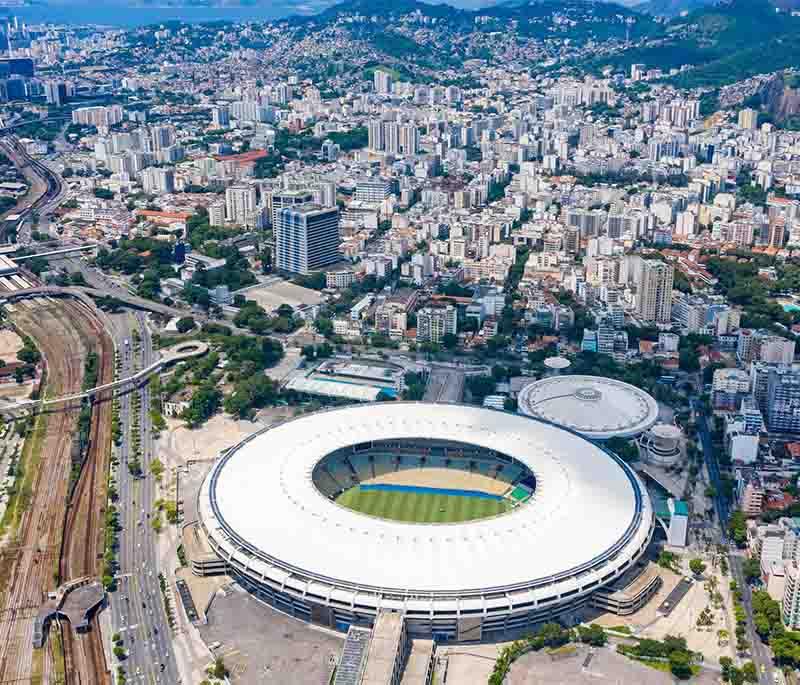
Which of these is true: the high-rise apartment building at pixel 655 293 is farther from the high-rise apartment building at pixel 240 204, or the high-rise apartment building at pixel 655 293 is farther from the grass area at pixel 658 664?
the high-rise apartment building at pixel 240 204

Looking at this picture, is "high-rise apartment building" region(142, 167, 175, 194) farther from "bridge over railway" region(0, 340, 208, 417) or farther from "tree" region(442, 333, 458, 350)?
"tree" region(442, 333, 458, 350)

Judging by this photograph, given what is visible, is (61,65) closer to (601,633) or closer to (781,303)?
(781,303)

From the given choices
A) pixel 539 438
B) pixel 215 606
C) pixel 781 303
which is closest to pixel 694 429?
pixel 539 438

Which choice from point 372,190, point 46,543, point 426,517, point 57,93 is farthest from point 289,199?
point 57,93

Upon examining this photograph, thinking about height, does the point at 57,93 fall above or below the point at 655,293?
above

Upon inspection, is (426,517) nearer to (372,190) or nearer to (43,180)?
(372,190)

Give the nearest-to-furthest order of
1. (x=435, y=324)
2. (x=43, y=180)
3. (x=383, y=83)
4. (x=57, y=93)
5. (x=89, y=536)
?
(x=89, y=536), (x=435, y=324), (x=43, y=180), (x=57, y=93), (x=383, y=83)

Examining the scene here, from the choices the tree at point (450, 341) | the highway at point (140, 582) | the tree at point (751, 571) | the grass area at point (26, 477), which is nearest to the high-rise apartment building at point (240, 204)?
the tree at point (450, 341)
